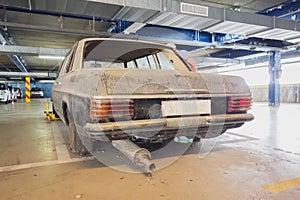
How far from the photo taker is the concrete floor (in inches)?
65.7

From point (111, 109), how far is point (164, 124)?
0.49 meters

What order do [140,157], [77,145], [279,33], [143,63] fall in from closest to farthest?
[140,157], [77,145], [143,63], [279,33]

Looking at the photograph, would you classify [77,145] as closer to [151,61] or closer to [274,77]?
[151,61]

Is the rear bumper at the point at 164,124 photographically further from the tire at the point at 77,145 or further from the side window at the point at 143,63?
the side window at the point at 143,63

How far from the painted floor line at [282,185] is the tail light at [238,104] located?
2.59 feet

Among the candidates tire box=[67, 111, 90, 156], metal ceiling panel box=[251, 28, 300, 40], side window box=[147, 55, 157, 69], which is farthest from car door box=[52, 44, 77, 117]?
metal ceiling panel box=[251, 28, 300, 40]

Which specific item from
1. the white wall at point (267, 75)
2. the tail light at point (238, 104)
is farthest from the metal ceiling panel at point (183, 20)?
the white wall at point (267, 75)

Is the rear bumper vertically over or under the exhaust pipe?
over

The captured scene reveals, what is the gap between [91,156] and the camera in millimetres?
2568

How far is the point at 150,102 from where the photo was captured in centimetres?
196

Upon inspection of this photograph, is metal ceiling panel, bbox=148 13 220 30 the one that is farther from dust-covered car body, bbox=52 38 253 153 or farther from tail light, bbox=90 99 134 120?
tail light, bbox=90 99 134 120

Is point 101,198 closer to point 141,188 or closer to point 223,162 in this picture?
point 141,188

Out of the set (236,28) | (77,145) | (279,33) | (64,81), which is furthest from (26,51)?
(279,33)

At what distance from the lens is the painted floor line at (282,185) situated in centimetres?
174
